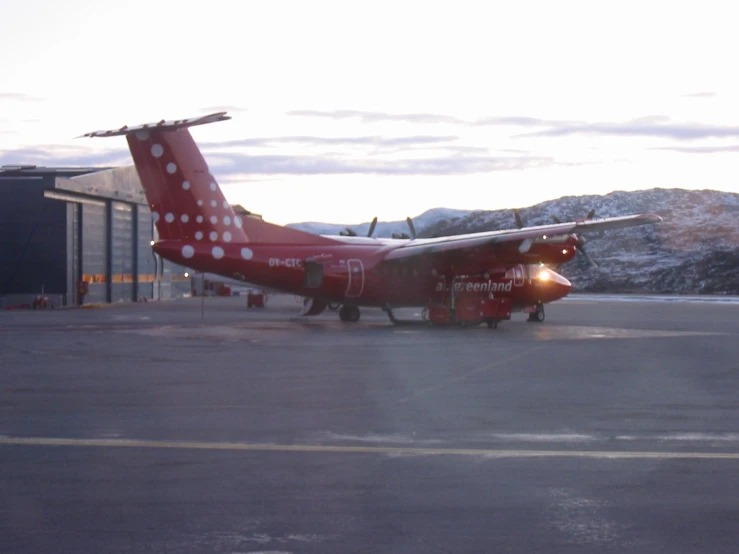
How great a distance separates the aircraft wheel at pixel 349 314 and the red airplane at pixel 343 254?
4 centimetres

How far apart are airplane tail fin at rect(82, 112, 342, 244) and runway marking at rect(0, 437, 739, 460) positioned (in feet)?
65.3

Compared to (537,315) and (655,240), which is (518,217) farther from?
(655,240)

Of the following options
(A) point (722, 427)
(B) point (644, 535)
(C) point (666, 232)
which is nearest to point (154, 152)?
(A) point (722, 427)

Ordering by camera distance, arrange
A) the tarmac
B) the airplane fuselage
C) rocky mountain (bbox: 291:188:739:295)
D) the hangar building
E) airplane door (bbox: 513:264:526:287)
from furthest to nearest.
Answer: rocky mountain (bbox: 291:188:739:295), the hangar building, airplane door (bbox: 513:264:526:287), the airplane fuselage, the tarmac

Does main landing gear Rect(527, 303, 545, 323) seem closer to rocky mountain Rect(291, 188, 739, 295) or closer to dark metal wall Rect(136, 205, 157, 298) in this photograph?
dark metal wall Rect(136, 205, 157, 298)

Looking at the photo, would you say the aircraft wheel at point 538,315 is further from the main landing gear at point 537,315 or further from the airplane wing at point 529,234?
the airplane wing at point 529,234

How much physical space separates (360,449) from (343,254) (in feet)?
75.1

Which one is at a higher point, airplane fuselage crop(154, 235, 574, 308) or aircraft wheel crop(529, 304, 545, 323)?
airplane fuselage crop(154, 235, 574, 308)

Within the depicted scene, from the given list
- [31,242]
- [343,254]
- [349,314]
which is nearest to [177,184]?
[343,254]

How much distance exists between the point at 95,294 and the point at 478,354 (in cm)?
3677

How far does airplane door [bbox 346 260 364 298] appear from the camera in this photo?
107 ft

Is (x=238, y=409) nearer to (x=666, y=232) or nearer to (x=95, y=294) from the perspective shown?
(x=95, y=294)

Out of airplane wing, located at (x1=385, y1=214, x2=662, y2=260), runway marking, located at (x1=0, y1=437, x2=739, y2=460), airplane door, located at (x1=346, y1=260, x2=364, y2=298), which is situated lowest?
runway marking, located at (x1=0, y1=437, x2=739, y2=460)

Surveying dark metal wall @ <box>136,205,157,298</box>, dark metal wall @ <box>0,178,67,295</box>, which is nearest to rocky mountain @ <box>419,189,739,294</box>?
dark metal wall @ <box>136,205,157,298</box>
